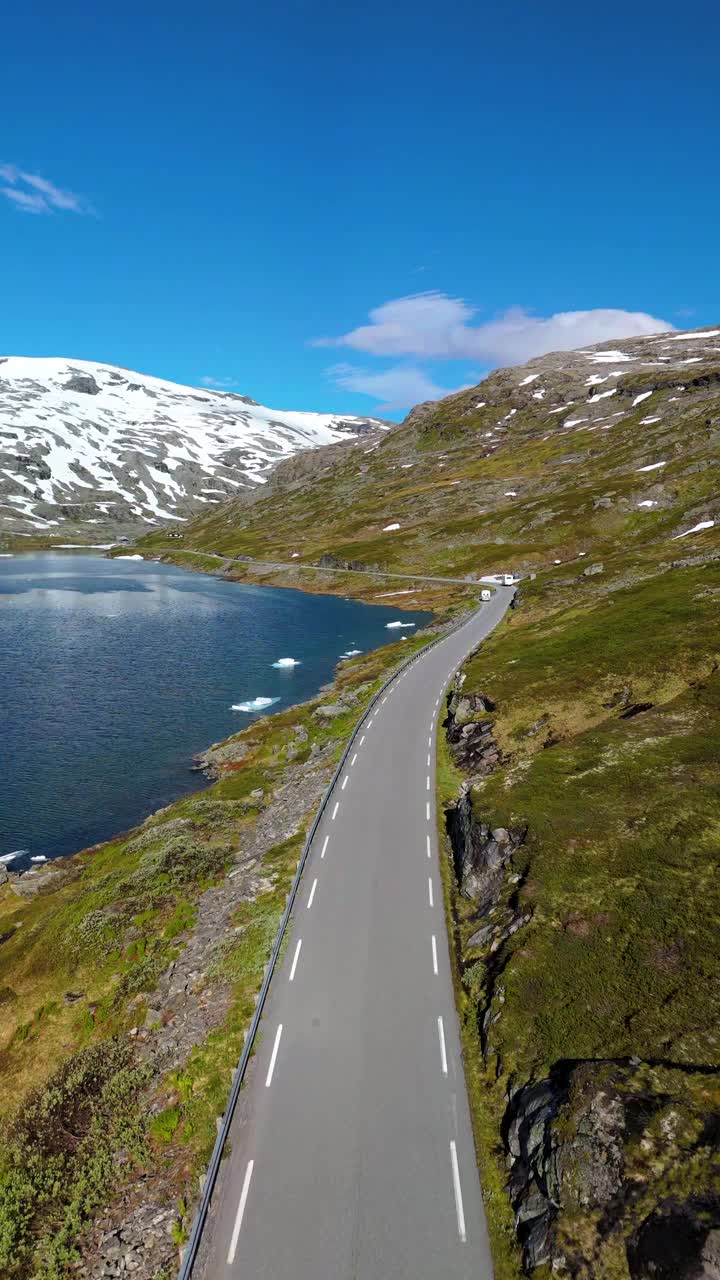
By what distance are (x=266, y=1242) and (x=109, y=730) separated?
181 ft

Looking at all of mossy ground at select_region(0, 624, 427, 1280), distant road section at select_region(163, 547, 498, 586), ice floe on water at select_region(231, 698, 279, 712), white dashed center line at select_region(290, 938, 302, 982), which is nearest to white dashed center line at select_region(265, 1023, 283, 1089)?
mossy ground at select_region(0, 624, 427, 1280)

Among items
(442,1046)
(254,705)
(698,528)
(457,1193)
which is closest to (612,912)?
(442,1046)

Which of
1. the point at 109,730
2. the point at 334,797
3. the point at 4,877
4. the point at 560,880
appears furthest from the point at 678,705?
the point at 109,730

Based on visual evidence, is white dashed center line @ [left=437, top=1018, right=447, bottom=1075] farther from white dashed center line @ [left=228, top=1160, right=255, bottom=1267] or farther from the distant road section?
the distant road section

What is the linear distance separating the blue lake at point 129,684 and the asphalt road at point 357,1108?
25650 mm

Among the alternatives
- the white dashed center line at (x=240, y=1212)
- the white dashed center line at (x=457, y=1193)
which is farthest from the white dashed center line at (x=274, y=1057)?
the white dashed center line at (x=457, y=1193)

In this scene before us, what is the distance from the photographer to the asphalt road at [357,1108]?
49.0ft

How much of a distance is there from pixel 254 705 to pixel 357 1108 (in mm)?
56548

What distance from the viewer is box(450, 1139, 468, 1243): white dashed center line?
15312 mm

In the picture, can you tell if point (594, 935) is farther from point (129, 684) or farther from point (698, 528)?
point (698, 528)

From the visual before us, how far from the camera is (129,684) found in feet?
266

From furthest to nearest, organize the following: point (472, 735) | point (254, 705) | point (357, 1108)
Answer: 1. point (254, 705)
2. point (472, 735)
3. point (357, 1108)

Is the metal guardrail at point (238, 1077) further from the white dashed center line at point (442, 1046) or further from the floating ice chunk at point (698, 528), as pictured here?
the floating ice chunk at point (698, 528)

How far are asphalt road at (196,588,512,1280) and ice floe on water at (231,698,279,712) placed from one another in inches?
1607
